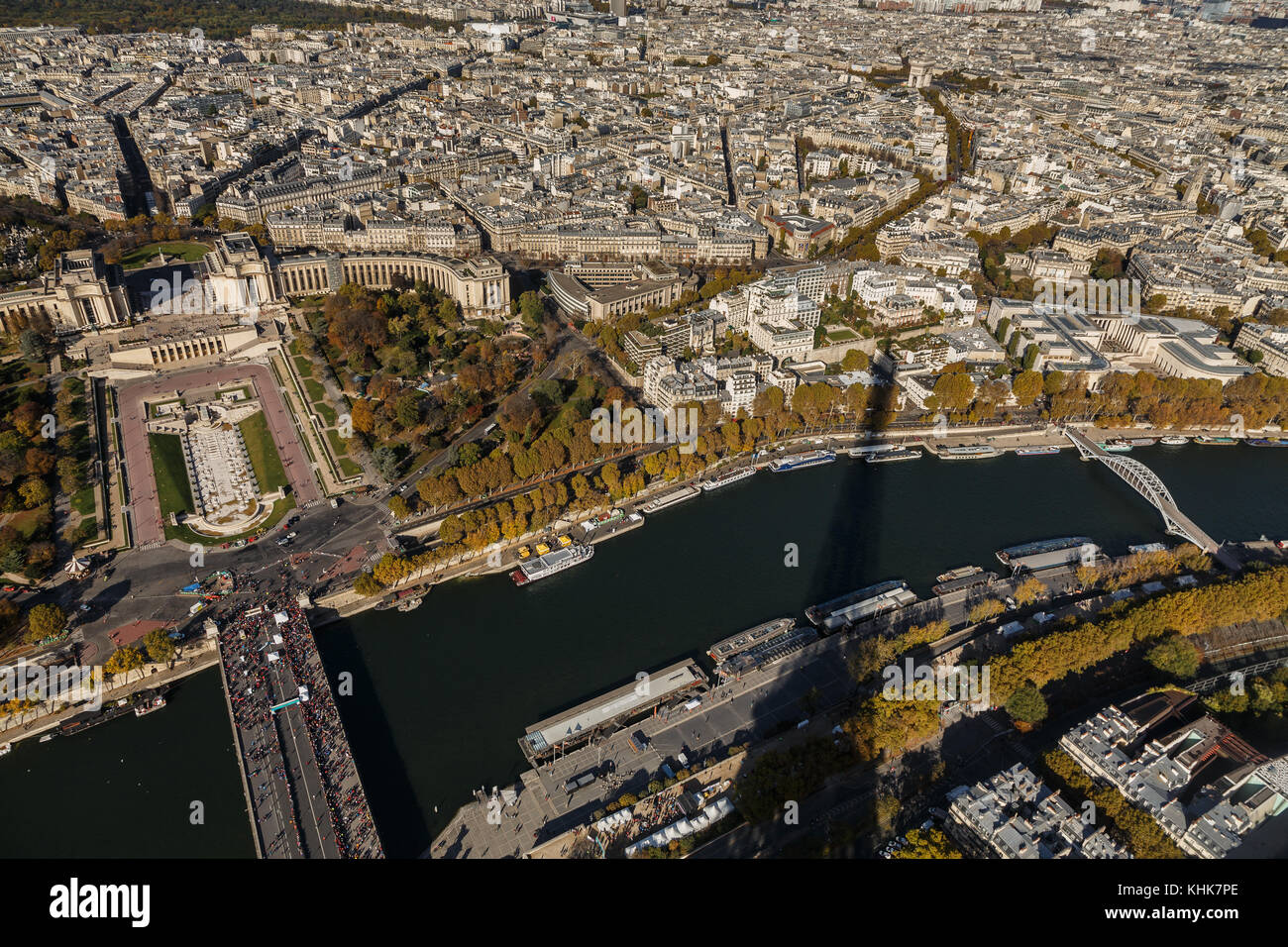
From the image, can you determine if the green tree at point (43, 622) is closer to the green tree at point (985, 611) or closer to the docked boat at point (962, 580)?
the docked boat at point (962, 580)

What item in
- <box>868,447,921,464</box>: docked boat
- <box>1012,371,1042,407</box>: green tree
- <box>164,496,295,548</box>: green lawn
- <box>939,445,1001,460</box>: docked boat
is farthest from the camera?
<box>1012,371,1042,407</box>: green tree

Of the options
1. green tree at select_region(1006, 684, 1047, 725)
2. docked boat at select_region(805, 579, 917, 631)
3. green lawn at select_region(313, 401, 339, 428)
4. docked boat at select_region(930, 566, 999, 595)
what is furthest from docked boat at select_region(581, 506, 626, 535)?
green tree at select_region(1006, 684, 1047, 725)

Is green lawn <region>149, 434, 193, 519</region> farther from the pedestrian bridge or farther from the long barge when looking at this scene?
the pedestrian bridge

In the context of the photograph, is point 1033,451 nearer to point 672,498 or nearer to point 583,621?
point 672,498

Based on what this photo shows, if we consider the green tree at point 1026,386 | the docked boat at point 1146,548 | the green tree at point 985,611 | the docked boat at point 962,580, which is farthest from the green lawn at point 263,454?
the green tree at point 1026,386

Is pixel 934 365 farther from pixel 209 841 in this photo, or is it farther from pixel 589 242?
pixel 209 841

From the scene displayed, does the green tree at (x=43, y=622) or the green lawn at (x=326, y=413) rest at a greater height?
the green lawn at (x=326, y=413)
